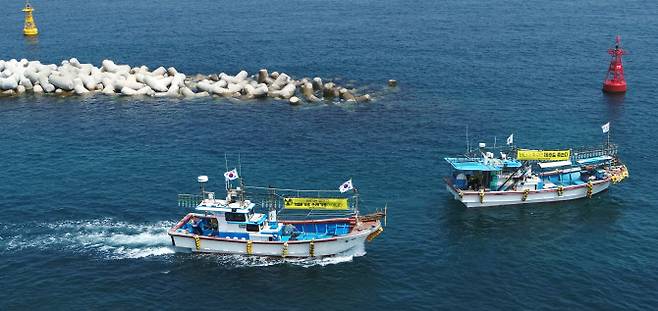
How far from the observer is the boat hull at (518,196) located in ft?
303

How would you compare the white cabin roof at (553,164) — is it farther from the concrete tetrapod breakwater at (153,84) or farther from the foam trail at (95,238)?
the foam trail at (95,238)

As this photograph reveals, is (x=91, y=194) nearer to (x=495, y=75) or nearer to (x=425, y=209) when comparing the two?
(x=425, y=209)

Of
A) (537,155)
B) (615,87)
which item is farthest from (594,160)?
(615,87)

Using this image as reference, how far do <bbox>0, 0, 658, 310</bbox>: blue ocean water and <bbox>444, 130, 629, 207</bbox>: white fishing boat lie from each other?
67.3 inches

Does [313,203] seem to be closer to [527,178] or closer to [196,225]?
[196,225]

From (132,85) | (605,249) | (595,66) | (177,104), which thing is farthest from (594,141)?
(132,85)

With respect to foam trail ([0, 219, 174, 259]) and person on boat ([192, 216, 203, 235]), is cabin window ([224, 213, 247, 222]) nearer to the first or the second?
person on boat ([192, 216, 203, 235])

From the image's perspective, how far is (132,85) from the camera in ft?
469

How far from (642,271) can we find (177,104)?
8712cm

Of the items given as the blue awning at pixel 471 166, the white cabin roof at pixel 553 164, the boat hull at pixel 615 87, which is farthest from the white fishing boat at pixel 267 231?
the boat hull at pixel 615 87

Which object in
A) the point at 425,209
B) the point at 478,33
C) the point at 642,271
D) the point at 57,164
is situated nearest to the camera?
the point at 642,271

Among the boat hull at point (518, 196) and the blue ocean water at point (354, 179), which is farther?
the boat hull at point (518, 196)

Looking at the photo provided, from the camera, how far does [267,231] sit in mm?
80250

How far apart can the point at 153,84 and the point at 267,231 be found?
71.4 m
